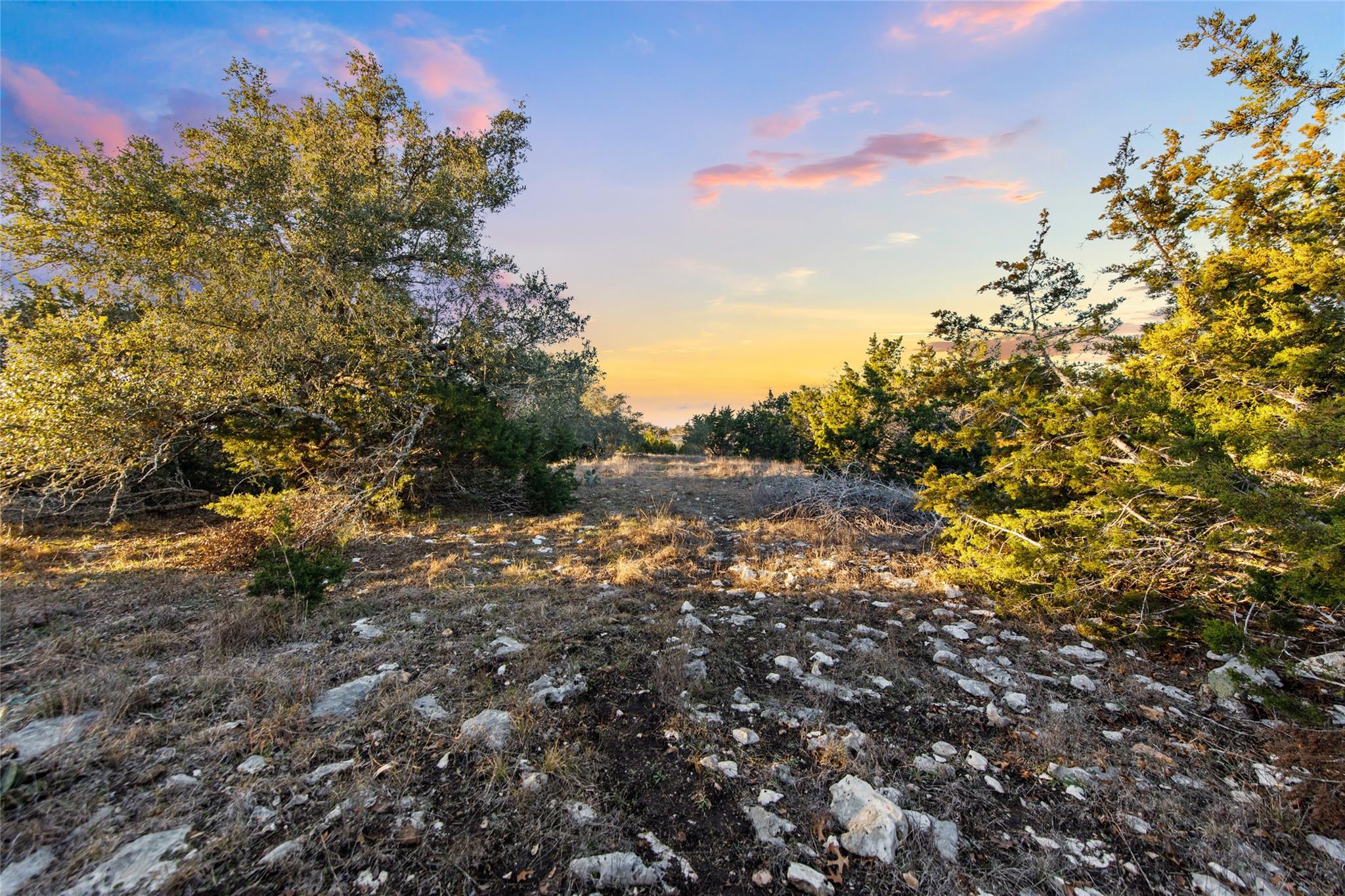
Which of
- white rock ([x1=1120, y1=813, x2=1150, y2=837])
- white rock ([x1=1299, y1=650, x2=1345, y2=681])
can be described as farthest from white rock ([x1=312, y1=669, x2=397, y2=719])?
white rock ([x1=1299, y1=650, x2=1345, y2=681])

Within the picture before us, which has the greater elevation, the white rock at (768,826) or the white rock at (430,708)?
the white rock at (430,708)

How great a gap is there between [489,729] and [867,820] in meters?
2.15

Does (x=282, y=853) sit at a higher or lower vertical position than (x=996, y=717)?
higher

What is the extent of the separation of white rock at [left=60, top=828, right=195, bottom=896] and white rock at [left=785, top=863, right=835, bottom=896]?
2.54m

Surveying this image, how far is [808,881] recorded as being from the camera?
212cm

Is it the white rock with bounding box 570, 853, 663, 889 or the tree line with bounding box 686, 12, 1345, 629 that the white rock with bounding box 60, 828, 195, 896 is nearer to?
the white rock with bounding box 570, 853, 663, 889

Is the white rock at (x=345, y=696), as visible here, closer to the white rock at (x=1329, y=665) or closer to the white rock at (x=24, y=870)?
the white rock at (x=24, y=870)

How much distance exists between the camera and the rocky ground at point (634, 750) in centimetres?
216

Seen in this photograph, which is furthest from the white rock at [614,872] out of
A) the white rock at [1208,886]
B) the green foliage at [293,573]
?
the green foliage at [293,573]

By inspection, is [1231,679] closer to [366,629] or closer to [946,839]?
[946,839]

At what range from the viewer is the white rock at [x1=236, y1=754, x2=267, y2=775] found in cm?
258

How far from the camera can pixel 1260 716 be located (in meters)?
3.34

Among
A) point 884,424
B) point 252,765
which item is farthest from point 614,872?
point 884,424

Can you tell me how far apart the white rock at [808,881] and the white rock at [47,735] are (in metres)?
3.81
